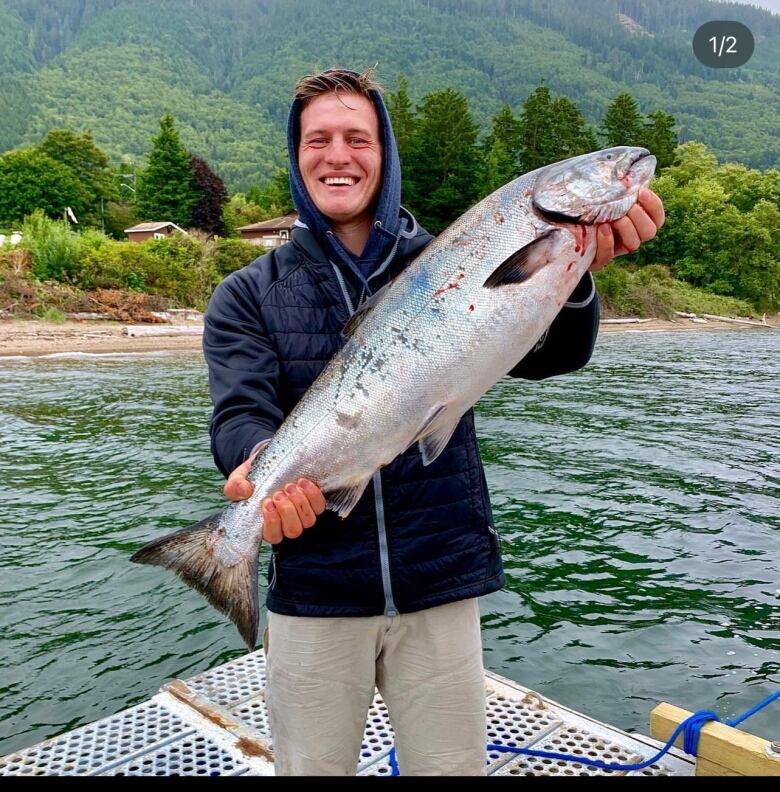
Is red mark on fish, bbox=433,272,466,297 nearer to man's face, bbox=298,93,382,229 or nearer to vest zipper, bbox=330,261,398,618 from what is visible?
man's face, bbox=298,93,382,229

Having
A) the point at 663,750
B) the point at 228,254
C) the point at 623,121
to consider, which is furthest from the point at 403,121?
the point at 663,750

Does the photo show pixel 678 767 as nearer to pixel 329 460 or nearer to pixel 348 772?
pixel 348 772

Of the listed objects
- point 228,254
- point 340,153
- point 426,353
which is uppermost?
point 228,254

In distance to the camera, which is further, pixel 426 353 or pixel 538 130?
pixel 538 130

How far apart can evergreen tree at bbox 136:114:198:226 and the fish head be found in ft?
195

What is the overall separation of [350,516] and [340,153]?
1256mm

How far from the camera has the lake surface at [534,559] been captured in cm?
596

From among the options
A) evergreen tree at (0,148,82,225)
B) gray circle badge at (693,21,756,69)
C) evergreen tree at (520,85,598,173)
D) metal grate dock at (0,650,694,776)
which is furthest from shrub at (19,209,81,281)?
evergreen tree at (520,85,598,173)

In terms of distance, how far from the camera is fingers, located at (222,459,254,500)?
100 inches

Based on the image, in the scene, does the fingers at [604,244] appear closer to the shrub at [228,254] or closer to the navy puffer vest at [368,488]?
the navy puffer vest at [368,488]

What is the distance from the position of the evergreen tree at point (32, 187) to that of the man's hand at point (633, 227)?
56953mm

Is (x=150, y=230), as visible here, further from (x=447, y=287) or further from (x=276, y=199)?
(x=447, y=287)

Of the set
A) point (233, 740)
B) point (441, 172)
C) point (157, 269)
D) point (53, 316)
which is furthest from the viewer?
point (441, 172)

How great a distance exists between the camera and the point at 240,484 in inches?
101
